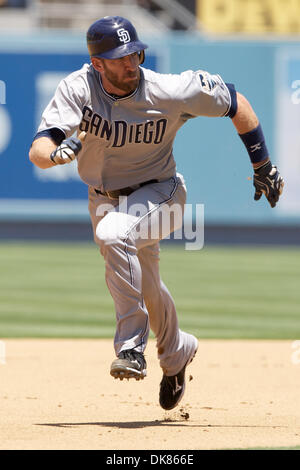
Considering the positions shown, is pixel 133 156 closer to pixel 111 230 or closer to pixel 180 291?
pixel 111 230

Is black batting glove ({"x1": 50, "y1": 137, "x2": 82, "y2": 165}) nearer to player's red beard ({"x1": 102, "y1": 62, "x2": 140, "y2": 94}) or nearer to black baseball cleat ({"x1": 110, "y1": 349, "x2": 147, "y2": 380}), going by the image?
player's red beard ({"x1": 102, "y1": 62, "x2": 140, "y2": 94})

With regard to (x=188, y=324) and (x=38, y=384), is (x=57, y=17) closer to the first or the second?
(x=188, y=324)

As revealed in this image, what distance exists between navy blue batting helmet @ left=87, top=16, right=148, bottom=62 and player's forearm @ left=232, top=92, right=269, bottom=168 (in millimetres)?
636

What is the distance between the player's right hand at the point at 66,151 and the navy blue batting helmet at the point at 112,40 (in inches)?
22.6

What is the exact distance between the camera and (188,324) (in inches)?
355

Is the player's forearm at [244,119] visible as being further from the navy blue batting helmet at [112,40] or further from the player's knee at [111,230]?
the player's knee at [111,230]

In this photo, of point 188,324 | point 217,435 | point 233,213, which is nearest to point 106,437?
point 217,435

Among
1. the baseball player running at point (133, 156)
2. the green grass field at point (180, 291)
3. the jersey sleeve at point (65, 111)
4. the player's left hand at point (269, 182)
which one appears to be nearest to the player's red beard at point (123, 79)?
the baseball player running at point (133, 156)

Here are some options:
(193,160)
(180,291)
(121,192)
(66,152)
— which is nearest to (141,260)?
(121,192)

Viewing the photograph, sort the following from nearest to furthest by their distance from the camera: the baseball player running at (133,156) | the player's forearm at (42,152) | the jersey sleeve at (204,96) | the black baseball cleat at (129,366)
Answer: the player's forearm at (42,152) → the black baseball cleat at (129,366) → the baseball player running at (133,156) → the jersey sleeve at (204,96)

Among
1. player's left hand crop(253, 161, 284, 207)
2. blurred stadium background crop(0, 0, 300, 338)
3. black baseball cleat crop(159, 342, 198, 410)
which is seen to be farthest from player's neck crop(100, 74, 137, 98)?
blurred stadium background crop(0, 0, 300, 338)

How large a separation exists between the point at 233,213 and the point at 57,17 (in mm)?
5360

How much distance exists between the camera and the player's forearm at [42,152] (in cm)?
427

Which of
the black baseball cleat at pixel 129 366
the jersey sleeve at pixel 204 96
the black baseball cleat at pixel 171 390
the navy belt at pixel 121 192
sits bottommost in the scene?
the black baseball cleat at pixel 129 366
